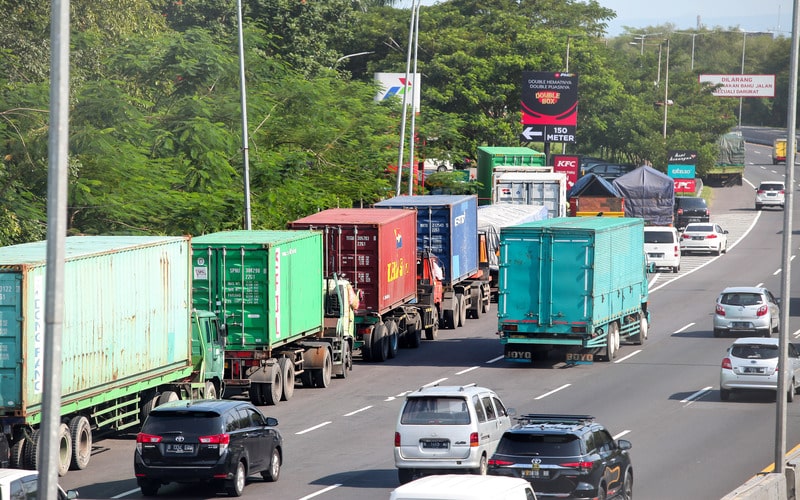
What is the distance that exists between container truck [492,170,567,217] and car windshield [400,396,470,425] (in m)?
34.4

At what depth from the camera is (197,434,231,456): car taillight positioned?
2005 centimetres

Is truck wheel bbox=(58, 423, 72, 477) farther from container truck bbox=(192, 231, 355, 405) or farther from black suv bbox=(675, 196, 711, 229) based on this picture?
black suv bbox=(675, 196, 711, 229)

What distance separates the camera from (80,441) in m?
22.6

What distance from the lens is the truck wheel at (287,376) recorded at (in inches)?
1189

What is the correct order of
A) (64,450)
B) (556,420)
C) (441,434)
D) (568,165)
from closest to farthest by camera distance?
1. (556,420)
2. (441,434)
3. (64,450)
4. (568,165)

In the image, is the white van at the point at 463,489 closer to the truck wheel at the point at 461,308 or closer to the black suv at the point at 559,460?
the black suv at the point at 559,460

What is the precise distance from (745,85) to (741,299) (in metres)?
118

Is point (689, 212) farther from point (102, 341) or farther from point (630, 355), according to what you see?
point (102, 341)

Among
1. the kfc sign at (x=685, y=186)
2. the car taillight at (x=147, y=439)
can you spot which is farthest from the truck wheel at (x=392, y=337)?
the kfc sign at (x=685, y=186)

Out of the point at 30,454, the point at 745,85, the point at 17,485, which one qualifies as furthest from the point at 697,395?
the point at 745,85

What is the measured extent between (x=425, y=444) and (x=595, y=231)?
13.9 meters

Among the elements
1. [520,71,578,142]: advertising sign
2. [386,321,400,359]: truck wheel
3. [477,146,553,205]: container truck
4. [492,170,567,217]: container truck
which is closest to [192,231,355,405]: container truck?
[386,321,400,359]: truck wheel

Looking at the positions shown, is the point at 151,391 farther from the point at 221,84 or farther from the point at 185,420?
the point at 221,84

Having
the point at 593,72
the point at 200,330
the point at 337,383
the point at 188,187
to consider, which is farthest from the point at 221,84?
the point at 593,72
